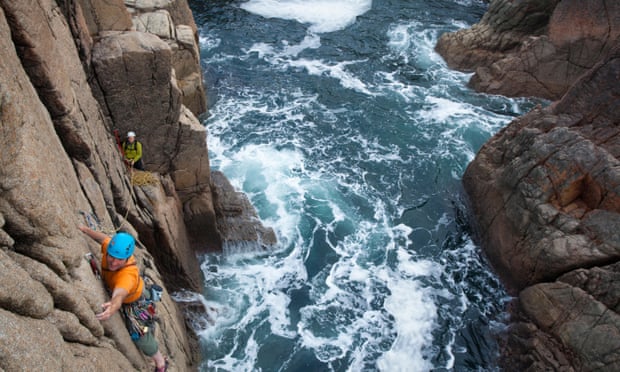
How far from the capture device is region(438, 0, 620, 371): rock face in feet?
49.4

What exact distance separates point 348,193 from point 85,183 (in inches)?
616

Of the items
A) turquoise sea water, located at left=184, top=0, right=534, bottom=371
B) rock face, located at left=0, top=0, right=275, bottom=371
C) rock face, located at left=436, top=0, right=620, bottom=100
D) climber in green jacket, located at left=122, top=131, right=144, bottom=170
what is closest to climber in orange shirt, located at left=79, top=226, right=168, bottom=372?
rock face, located at left=0, top=0, right=275, bottom=371

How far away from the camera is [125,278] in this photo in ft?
29.3

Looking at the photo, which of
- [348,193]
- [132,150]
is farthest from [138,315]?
[348,193]

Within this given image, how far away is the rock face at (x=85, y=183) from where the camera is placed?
7.02 meters

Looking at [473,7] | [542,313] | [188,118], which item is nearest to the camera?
[542,313]

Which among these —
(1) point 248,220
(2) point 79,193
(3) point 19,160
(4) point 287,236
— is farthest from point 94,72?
(4) point 287,236

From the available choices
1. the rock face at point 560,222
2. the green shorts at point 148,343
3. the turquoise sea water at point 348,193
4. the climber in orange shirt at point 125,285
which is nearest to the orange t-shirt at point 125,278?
the climber in orange shirt at point 125,285

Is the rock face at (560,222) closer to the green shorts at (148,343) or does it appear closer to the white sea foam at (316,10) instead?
the green shorts at (148,343)

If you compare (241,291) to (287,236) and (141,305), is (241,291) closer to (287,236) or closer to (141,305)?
(287,236)

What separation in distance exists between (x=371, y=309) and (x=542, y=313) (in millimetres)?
6474

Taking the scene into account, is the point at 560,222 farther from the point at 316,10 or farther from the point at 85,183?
the point at 316,10

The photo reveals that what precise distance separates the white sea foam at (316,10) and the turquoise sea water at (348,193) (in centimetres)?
30

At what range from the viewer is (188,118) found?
17891 millimetres
